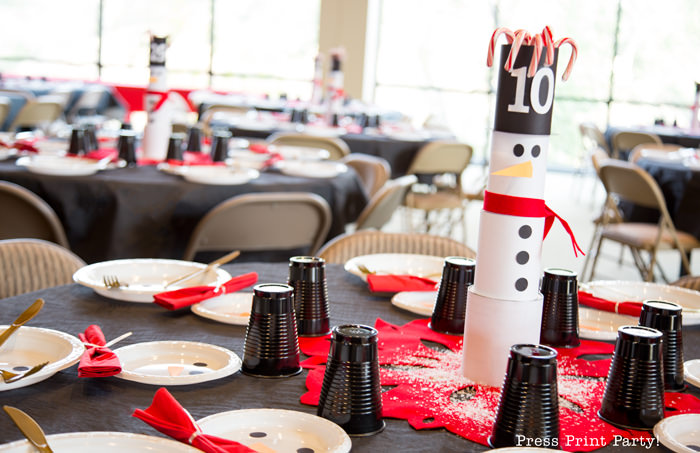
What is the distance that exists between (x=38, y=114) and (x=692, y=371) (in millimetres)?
6260

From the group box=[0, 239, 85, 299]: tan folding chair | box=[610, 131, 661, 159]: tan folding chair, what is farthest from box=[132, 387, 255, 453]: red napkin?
box=[610, 131, 661, 159]: tan folding chair

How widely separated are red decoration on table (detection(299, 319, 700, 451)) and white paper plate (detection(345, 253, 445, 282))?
0.39m

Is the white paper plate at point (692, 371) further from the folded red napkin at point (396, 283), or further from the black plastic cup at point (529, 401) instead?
the folded red napkin at point (396, 283)

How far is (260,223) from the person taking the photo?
2.62 m

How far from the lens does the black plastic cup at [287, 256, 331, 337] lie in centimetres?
125

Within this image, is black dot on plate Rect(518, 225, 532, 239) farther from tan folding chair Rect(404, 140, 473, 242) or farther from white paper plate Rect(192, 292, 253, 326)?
tan folding chair Rect(404, 140, 473, 242)

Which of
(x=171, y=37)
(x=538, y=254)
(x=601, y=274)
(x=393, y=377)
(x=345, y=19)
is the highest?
(x=345, y=19)

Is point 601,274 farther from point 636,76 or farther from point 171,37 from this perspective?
point 636,76

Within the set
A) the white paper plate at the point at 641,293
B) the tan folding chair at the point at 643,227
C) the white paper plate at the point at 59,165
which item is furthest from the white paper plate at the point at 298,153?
the white paper plate at the point at 641,293

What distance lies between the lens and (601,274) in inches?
211

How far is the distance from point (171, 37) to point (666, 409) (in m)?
2.30

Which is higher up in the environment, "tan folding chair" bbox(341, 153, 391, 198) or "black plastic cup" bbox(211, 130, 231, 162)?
"black plastic cup" bbox(211, 130, 231, 162)

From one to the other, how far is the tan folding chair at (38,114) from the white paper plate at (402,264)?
5.34 meters

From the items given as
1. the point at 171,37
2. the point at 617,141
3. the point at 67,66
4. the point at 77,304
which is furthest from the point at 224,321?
the point at 67,66
